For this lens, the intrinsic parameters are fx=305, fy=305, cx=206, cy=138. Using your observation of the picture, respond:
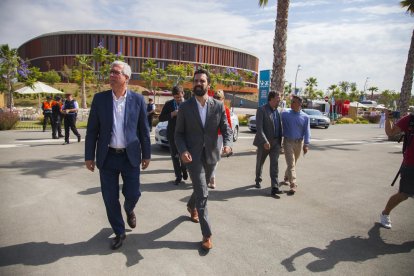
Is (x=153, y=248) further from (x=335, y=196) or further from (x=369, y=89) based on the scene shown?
(x=369, y=89)

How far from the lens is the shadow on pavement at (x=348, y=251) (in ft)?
11.1

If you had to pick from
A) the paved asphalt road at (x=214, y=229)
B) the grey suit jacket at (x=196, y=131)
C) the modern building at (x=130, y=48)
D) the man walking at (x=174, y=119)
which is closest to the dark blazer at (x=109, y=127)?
the grey suit jacket at (x=196, y=131)

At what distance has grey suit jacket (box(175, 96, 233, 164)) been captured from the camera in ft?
12.2

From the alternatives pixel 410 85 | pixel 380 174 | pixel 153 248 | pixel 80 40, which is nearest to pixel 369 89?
pixel 80 40

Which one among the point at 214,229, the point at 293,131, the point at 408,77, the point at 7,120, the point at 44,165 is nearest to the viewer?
the point at 214,229

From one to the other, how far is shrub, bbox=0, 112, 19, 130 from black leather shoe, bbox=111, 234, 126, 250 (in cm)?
1505

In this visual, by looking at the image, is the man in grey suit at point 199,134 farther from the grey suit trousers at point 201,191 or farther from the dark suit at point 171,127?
the dark suit at point 171,127

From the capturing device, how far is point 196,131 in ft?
12.2

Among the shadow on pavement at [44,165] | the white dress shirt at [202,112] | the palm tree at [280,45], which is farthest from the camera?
the palm tree at [280,45]

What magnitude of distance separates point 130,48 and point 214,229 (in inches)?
3188

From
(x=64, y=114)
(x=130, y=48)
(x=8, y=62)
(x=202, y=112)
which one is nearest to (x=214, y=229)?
(x=202, y=112)

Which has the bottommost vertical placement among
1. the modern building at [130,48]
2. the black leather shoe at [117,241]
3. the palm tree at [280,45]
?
the black leather shoe at [117,241]

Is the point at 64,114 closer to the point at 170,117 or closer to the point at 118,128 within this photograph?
the point at 170,117

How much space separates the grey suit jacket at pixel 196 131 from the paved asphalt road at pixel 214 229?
113 centimetres
